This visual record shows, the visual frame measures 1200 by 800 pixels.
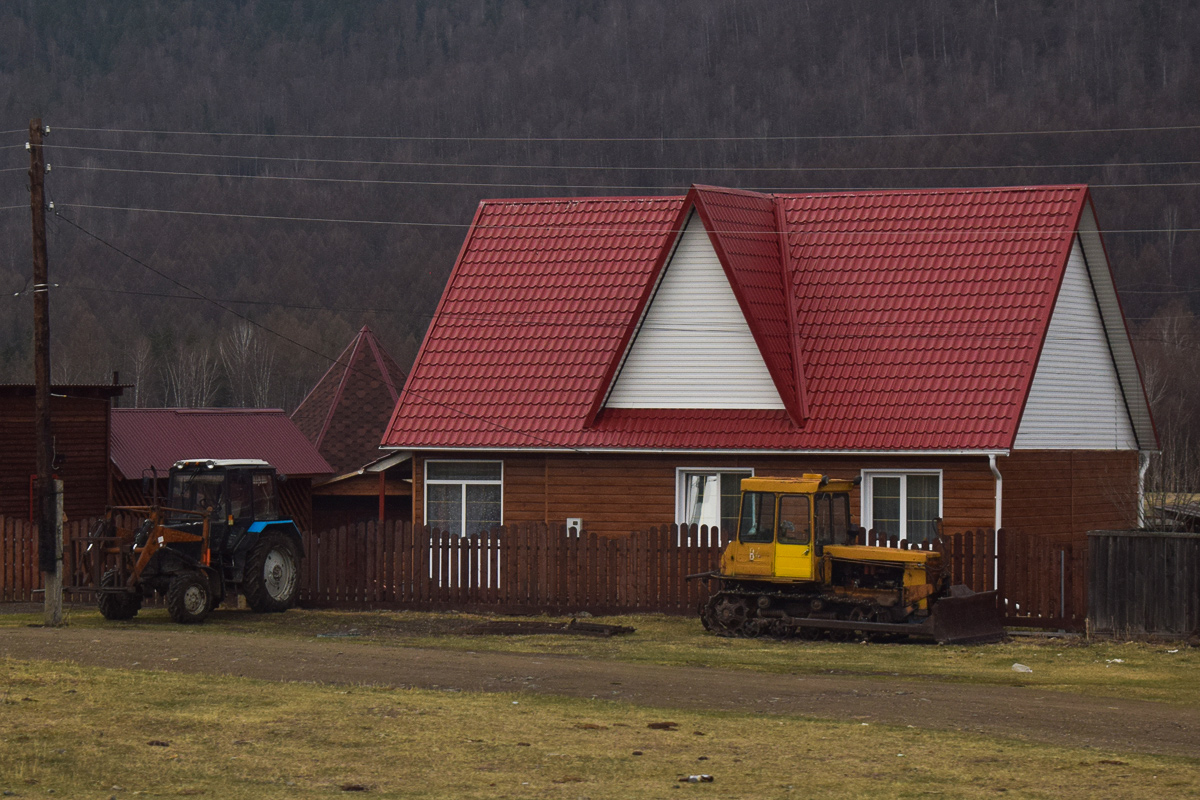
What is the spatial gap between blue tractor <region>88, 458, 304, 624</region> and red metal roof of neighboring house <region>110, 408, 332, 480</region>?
37.4 ft

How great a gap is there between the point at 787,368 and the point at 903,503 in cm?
311

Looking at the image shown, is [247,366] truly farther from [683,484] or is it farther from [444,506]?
[683,484]

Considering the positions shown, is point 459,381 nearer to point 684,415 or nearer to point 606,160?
point 684,415

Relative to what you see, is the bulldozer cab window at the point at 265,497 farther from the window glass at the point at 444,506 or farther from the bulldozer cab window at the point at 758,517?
the bulldozer cab window at the point at 758,517

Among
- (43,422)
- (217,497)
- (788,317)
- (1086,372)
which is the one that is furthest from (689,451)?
(43,422)

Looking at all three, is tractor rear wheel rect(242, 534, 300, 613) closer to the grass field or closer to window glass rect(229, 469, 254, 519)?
window glass rect(229, 469, 254, 519)

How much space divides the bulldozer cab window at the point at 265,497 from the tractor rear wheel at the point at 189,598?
2055 millimetres

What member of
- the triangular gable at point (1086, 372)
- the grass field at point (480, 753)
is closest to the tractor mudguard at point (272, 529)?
the grass field at point (480, 753)

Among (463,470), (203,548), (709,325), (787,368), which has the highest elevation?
(709,325)

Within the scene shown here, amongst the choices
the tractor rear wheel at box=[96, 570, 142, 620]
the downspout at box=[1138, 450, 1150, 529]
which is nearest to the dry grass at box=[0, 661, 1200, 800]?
the tractor rear wheel at box=[96, 570, 142, 620]

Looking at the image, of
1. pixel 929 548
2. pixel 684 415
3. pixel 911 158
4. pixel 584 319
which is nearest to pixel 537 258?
pixel 584 319

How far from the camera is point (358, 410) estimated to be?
50219 millimetres

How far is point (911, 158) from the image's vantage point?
155 m

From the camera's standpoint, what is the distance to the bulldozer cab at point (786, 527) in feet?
71.7
